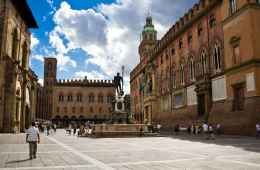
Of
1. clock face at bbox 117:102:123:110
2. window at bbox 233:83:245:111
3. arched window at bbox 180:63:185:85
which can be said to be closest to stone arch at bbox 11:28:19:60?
clock face at bbox 117:102:123:110

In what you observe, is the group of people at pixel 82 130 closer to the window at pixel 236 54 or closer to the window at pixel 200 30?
the window at pixel 236 54

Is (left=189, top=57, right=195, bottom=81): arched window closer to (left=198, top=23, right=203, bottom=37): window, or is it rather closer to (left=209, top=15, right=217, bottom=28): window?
(left=198, top=23, right=203, bottom=37): window

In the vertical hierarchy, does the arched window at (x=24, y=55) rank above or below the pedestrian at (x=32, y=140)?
above

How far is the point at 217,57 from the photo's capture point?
32.5 metres

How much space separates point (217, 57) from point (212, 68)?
61.7 inches

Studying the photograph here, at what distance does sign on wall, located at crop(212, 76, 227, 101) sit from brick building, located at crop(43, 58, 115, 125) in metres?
67.9

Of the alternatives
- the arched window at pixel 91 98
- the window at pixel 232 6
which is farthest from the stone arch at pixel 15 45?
the arched window at pixel 91 98

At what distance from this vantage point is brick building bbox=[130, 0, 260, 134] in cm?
2611

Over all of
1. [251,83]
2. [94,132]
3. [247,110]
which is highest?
[251,83]

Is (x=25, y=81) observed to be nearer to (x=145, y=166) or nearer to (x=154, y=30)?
(x=145, y=166)

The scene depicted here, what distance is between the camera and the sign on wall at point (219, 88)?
99.4 feet

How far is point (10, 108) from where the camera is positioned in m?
34.6

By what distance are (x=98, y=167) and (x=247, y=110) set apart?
64.0 feet

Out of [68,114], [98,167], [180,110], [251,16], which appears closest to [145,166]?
[98,167]
